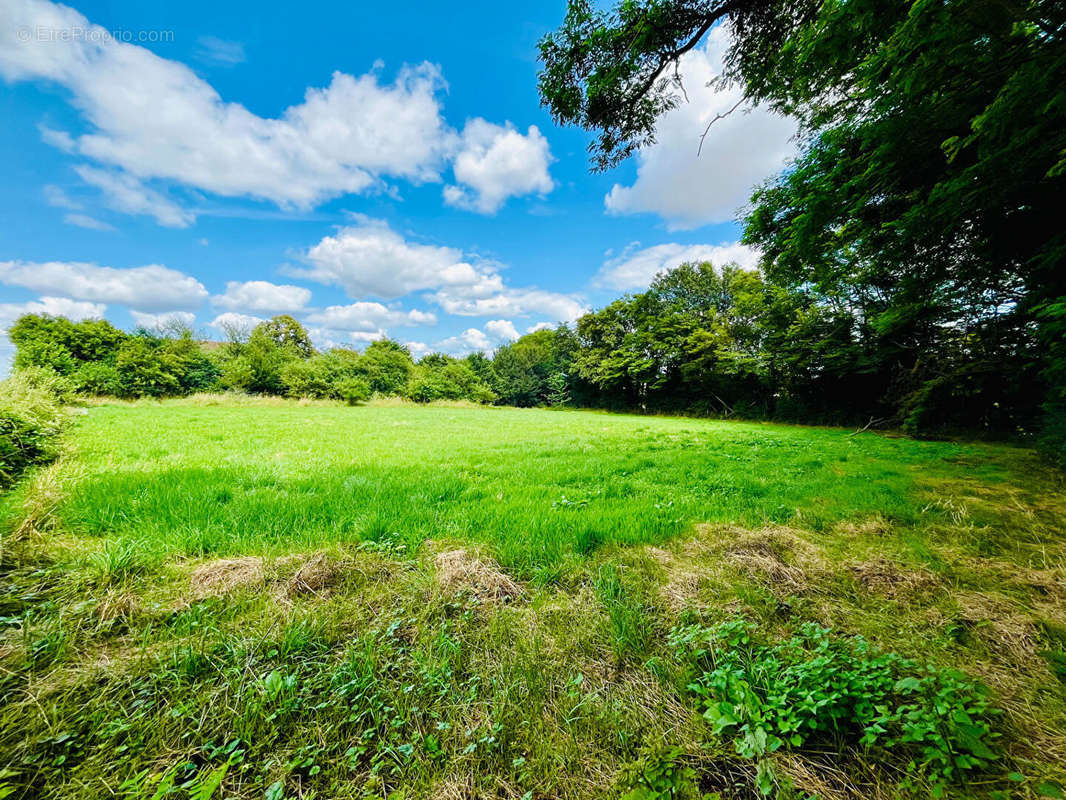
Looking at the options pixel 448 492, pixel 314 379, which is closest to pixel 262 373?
pixel 314 379

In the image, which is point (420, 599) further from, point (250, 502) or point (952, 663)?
point (952, 663)

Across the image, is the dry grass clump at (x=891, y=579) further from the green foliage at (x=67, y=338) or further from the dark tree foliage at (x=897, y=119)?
the green foliage at (x=67, y=338)

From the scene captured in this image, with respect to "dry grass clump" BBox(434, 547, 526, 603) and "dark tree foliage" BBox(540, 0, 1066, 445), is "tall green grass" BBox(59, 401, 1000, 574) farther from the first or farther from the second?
"dark tree foliage" BBox(540, 0, 1066, 445)

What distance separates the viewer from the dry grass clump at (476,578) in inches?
93.1

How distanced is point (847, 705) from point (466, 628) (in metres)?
1.87

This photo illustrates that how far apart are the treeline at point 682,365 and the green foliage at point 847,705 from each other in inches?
312

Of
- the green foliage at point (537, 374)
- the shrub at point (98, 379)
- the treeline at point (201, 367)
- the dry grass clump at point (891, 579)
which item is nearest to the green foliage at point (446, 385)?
the treeline at point (201, 367)

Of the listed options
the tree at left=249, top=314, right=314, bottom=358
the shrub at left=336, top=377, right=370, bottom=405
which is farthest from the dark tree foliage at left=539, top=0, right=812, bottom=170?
the tree at left=249, top=314, right=314, bottom=358

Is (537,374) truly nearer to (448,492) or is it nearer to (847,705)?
(448,492)

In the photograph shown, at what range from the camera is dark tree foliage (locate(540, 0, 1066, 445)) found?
2816mm

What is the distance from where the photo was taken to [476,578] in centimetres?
250

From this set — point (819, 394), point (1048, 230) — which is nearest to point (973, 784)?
point (1048, 230)

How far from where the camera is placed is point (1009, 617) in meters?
2.11

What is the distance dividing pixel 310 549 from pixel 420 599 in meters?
1.21
